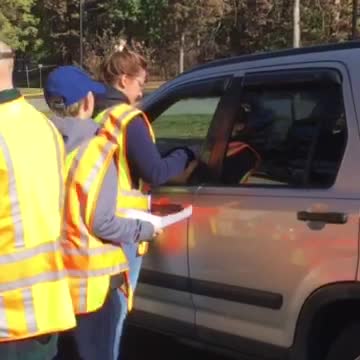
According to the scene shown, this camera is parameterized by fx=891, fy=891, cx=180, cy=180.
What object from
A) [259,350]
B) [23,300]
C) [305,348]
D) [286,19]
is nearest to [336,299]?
[305,348]

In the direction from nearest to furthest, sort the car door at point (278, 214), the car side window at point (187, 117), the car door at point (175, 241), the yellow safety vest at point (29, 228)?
the yellow safety vest at point (29, 228) → the car door at point (278, 214) → the car door at point (175, 241) → the car side window at point (187, 117)

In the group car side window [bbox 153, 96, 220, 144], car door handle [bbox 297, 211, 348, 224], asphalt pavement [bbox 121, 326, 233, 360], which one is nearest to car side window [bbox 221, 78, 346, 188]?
car door handle [bbox 297, 211, 348, 224]

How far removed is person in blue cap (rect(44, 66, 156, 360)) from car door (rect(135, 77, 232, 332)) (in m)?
0.53

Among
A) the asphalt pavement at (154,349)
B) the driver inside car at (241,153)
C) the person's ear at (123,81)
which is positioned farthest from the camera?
the asphalt pavement at (154,349)

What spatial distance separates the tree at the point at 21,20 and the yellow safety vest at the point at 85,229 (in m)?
49.5

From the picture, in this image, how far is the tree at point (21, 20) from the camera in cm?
5385

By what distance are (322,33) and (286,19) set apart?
4343 millimetres

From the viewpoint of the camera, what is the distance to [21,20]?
57.4 meters

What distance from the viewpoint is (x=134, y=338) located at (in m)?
6.08

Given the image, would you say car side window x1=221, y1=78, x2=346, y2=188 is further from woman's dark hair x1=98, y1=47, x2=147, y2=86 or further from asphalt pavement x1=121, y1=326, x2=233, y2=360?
asphalt pavement x1=121, y1=326, x2=233, y2=360

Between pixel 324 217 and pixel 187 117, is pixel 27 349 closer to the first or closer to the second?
pixel 324 217

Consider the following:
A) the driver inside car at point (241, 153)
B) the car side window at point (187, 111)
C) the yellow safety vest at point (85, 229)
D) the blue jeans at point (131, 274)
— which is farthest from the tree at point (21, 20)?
the yellow safety vest at point (85, 229)

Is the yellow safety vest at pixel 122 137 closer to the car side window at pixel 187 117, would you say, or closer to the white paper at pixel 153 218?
the white paper at pixel 153 218

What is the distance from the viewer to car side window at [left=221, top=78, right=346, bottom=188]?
150 inches
